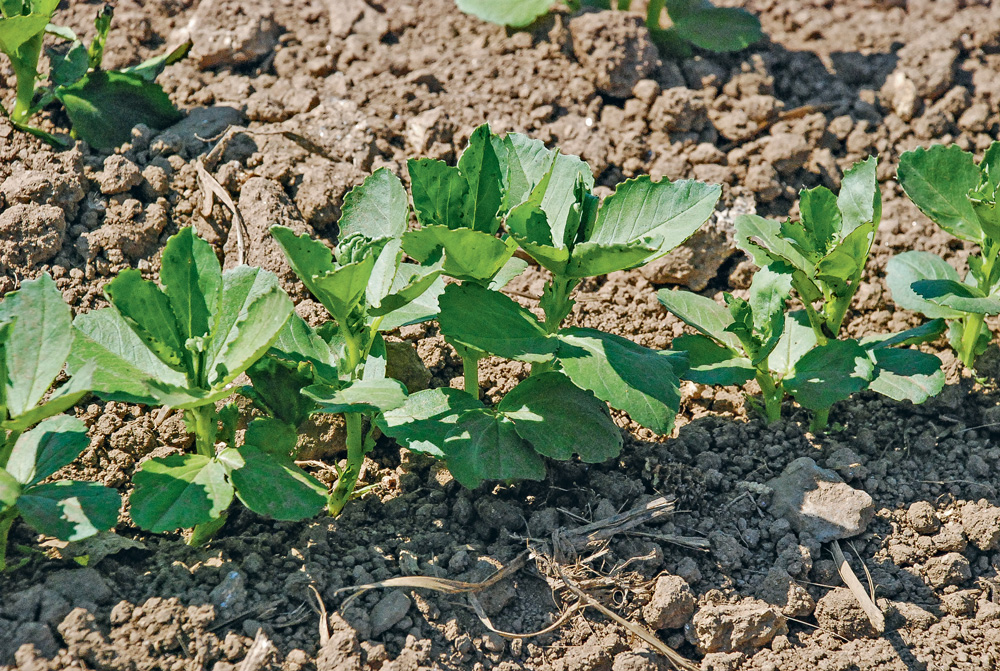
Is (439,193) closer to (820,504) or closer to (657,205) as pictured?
(657,205)

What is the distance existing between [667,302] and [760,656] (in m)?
0.95

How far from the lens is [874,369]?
99.3 inches

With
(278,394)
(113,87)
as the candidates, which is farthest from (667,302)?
(113,87)

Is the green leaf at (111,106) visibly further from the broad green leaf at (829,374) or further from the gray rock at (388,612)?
the broad green leaf at (829,374)

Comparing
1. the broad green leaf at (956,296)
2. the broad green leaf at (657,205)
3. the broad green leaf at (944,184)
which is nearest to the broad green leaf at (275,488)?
the broad green leaf at (657,205)

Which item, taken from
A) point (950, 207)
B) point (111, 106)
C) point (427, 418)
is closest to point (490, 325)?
point (427, 418)

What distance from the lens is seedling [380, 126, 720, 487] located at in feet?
7.07

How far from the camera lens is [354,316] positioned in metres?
2.20

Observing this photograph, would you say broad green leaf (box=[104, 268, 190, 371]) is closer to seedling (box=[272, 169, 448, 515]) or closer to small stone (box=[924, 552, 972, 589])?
seedling (box=[272, 169, 448, 515])

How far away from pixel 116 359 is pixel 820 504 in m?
1.75

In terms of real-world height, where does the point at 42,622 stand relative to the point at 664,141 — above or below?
below

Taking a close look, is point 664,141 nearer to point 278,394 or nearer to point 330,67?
point 330,67

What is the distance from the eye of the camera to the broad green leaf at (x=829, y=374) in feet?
8.02

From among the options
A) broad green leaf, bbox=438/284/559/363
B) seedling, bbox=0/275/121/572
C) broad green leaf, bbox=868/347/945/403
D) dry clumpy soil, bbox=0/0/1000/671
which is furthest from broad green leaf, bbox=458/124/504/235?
broad green leaf, bbox=868/347/945/403
